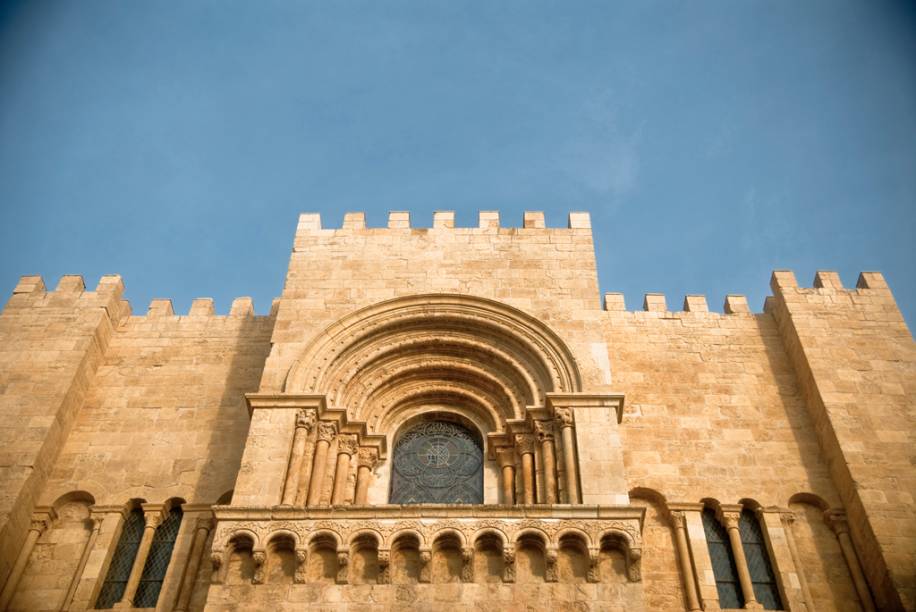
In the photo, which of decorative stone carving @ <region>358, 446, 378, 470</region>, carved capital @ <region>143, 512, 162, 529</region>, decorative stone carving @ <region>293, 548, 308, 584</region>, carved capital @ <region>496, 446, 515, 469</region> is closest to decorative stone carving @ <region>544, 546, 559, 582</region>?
carved capital @ <region>496, 446, 515, 469</region>

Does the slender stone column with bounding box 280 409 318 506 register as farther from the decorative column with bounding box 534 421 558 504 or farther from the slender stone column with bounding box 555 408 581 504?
the slender stone column with bounding box 555 408 581 504

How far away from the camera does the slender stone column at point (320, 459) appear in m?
12.6

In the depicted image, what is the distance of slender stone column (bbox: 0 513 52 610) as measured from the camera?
41.3ft

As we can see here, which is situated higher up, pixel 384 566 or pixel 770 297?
pixel 770 297

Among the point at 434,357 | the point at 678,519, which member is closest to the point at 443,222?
the point at 434,357

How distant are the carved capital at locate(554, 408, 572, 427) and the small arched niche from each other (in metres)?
1.87

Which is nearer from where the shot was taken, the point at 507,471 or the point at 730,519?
the point at 507,471

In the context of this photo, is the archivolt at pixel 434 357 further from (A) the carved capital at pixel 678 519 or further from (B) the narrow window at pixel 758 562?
(B) the narrow window at pixel 758 562

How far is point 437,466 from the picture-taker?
1441cm

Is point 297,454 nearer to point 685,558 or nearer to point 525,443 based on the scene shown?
point 525,443

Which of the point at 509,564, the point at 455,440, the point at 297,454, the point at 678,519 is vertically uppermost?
the point at 455,440

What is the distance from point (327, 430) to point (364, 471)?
96 cm

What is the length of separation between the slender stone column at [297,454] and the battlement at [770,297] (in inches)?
259

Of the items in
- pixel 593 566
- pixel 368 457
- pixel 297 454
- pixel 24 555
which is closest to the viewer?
pixel 593 566
